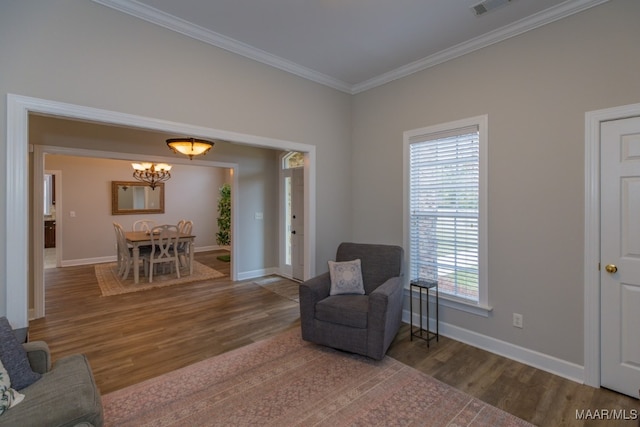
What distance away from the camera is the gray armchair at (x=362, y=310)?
262 cm

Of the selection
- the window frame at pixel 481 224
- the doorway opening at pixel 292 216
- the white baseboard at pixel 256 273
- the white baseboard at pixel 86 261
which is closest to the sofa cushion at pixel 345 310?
the window frame at pixel 481 224

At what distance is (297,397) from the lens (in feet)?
7.25

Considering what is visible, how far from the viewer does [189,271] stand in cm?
625

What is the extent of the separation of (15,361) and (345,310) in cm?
223

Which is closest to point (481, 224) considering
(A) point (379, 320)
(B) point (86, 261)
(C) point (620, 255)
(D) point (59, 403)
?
(C) point (620, 255)

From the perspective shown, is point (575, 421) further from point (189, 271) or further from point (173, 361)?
point (189, 271)

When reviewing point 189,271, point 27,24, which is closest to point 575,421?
point 27,24

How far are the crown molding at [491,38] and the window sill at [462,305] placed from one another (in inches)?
101

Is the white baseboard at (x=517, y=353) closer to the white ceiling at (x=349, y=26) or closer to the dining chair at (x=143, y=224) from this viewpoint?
the white ceiling at (x=349, y=26)

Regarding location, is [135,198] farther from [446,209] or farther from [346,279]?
[446,209]

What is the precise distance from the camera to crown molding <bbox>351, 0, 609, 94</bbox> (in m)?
2.38

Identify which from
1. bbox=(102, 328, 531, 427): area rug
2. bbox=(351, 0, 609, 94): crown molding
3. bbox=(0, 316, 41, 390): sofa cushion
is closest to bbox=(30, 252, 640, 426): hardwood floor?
bbox=(102, 328, 531, 427): area rug

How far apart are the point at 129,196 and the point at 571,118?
9.00 m

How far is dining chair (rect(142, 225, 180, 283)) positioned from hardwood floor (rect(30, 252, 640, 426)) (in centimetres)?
84
